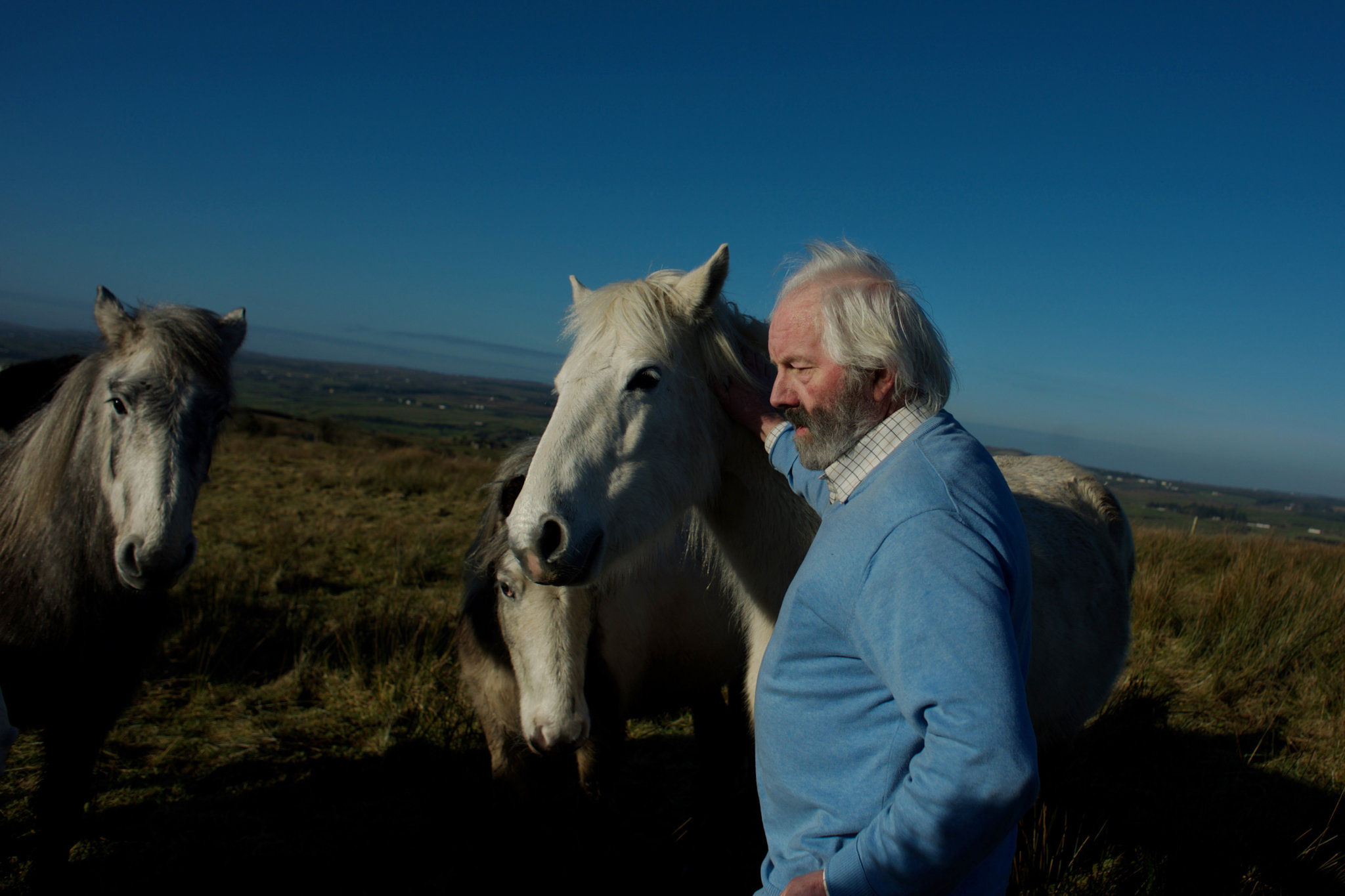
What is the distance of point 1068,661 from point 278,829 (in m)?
3.87

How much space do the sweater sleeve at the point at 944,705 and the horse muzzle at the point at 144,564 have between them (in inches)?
97.9

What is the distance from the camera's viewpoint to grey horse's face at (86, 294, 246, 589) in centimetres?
236

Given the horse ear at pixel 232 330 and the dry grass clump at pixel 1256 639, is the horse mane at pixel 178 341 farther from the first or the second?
the dry grass clump at pixel 1256 639

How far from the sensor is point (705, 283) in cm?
201

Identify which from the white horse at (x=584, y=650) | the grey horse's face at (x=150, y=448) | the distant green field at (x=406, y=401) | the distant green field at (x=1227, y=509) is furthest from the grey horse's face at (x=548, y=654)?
the distant green field at (x=406, y=401)

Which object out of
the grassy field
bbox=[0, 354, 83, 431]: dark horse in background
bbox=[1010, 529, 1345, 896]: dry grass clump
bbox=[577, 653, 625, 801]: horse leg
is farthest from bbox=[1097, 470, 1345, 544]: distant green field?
bbox=[0, 354, 83, 431]: dark horse in background

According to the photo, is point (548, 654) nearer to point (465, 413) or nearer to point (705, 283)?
point (705, 283)

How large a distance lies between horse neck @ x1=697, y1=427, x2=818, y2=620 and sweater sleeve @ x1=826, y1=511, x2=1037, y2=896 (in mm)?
1103

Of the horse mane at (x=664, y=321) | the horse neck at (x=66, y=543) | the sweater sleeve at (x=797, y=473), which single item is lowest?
the horse neck at (x=66, y=543)

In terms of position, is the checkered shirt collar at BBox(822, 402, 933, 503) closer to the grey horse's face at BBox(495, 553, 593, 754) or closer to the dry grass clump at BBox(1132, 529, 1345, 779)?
the grey horse's face at BBox(495, 553, 593, 754)

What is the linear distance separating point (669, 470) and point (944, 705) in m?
1.10

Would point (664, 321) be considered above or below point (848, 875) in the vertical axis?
above

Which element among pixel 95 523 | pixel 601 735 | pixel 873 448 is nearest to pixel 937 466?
pixel 873 448

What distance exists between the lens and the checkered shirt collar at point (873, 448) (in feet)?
4.39
